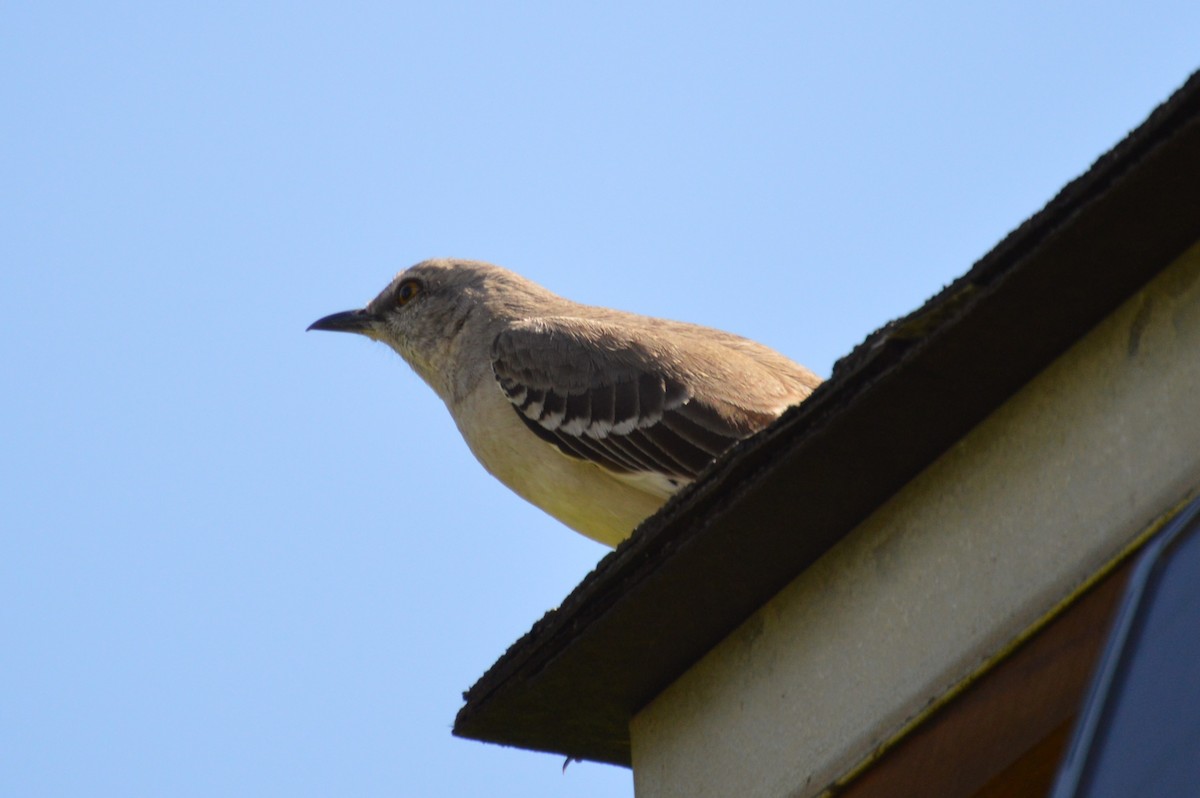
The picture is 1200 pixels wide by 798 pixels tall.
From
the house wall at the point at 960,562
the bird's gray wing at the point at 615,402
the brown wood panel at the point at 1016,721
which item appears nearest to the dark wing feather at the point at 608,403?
the bird's gray wing at the point at 615,402

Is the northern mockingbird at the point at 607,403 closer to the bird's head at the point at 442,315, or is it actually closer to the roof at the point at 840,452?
the bird's head at the point at 442,315

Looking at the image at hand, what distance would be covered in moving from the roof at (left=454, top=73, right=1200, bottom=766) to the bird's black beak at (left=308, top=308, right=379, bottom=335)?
5824 millimetres

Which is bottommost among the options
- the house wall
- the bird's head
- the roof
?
the house wall

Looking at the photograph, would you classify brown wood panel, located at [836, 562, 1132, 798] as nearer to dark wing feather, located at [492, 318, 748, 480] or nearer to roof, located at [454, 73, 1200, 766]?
roof, located at [454, 73, 1200, 766]

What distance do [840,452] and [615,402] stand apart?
4.04m

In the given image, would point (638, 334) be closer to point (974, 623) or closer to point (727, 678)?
point (727, 678)

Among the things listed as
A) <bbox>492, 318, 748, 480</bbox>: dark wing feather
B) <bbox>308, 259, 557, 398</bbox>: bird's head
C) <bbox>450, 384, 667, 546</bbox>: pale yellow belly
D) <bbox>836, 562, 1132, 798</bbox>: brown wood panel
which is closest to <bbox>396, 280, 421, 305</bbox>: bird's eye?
<bbox>308, 259, 557, 398</bbox>: bird's head

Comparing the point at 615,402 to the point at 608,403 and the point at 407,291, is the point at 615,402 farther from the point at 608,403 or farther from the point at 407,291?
the point at 407,291

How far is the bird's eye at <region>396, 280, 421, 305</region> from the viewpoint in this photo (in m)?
11.5

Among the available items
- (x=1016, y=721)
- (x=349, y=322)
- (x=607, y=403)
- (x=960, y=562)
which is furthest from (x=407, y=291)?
(x=1016, y=721)

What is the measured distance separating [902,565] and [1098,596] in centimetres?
79

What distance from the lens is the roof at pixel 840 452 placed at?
13.9ft

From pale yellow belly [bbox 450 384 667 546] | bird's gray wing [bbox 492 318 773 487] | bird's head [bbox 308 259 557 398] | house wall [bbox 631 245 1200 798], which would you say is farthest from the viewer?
bird's head [bbox 308 259 557 398]

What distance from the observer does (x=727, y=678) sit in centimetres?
552
